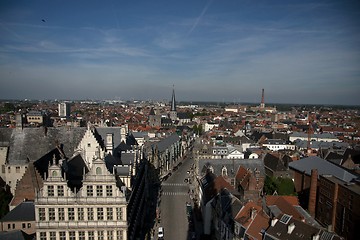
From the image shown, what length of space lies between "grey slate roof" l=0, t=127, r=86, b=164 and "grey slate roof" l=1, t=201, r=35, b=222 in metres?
12.6

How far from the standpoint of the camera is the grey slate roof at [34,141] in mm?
51312

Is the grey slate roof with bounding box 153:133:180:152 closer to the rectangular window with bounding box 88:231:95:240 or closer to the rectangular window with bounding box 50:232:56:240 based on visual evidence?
the rectangular window with bounding box 88:231:95:240

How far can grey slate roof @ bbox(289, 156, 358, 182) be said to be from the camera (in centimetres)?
5635

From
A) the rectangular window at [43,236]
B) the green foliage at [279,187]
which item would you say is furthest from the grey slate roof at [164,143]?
the rectangular window at [43,236]

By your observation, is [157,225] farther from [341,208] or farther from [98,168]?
[341,208]

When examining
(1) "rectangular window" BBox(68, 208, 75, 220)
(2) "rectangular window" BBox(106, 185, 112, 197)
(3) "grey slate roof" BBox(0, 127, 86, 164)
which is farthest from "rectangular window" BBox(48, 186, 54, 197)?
(3) "grey slate roof" BBox(0, 127, 86, 164)

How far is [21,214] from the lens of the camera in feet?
128

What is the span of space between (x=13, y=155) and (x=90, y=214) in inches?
977

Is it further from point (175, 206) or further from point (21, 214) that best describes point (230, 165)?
point (21, 214)

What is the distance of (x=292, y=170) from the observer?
7206cm

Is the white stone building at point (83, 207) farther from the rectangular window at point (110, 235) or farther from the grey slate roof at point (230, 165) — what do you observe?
the grey slate roof at point (230, 165)

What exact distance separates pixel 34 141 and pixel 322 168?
188 ft

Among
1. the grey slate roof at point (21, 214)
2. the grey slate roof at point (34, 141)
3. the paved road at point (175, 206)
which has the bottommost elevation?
the paved road at point (175, 206)

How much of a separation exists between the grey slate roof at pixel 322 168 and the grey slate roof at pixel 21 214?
5280 cm
